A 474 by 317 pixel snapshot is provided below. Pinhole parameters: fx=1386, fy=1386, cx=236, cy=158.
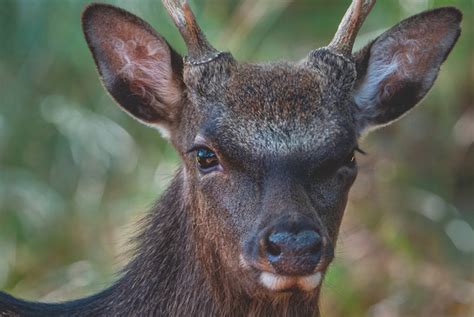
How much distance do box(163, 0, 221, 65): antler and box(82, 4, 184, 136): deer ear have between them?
0.12 meters

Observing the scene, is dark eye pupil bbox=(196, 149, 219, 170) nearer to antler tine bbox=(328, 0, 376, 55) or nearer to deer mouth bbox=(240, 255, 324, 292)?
deer mouth bbox=(240, 255, 324, 292)

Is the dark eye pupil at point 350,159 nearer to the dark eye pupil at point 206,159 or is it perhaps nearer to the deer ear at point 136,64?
the dark eye pupil at point 206,159

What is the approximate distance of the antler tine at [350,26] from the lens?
681 centimetres

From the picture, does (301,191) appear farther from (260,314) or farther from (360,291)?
(360,291)

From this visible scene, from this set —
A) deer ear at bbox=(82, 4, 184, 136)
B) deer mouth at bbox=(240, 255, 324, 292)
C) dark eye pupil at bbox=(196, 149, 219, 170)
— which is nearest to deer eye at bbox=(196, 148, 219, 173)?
dark eye pupil at bbox=(196, 149, 219, 170)

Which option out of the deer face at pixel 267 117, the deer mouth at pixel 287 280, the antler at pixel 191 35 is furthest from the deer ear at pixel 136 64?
the deer mouth at pixel 287 280

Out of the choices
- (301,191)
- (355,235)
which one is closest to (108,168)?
(355,235)

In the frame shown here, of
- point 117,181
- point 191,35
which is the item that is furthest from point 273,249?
point 117,181

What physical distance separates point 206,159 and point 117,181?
15.1 ft

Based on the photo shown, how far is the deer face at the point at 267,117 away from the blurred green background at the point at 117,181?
3071 millimetres

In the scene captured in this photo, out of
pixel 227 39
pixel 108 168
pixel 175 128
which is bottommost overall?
pixel 108 168

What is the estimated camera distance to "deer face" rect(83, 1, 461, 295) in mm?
6051

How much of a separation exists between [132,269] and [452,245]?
15.5 feet

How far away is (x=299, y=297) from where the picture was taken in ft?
21.0
